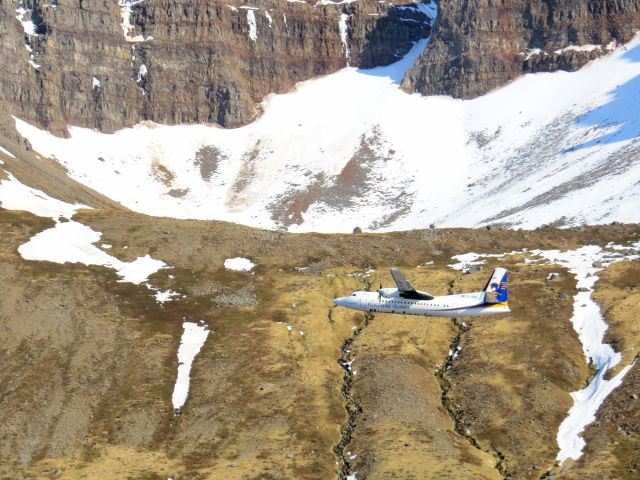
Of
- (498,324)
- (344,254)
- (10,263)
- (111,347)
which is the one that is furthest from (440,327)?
(10,263)

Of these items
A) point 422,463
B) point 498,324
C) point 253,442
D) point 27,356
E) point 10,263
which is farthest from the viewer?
point 10,263

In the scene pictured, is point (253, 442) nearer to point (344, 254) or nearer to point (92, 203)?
point (344, 254)

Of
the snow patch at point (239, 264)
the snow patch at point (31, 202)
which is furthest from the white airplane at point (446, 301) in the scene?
the snow patch at point (31, 202)

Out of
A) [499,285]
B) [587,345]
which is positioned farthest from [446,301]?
[587,345]

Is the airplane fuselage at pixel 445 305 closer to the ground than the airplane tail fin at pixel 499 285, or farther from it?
closer to the ground

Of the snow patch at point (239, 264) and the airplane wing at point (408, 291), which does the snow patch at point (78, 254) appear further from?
the airplane wing at point (408, 291)
